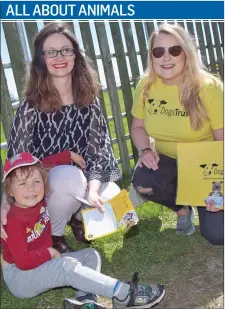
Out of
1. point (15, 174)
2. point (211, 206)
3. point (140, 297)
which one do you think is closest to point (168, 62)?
point (211, 206)

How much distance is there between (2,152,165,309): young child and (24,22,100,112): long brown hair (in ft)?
0.65

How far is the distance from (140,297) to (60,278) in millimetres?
202

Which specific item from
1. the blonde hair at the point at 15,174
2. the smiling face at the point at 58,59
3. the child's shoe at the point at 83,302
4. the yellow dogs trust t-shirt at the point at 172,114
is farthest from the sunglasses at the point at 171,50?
the child's shoe at the point at 83,302

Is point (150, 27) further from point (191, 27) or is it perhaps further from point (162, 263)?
point (162, 263)

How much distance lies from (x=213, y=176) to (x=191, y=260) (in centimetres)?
25

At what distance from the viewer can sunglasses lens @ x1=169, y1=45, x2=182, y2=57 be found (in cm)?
158

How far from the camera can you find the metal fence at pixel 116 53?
5.78 ft

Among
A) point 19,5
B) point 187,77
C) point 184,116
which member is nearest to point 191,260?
point 184,116

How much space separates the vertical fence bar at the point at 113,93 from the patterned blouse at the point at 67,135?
1.21 ft

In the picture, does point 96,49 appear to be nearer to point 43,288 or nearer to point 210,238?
point 210,238

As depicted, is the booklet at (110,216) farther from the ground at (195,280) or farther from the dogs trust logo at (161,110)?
the dogs trust logo at (161,110)

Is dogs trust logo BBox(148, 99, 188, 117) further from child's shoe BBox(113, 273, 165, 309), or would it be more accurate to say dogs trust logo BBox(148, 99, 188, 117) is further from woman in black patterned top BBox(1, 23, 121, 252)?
child's shoe BBox(113, 273, 165, 309)

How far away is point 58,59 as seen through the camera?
1.56m

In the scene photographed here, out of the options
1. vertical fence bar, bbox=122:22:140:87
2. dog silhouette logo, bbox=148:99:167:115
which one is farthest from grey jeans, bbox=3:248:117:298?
vertical fence bar, bbox=122:22:140:87
